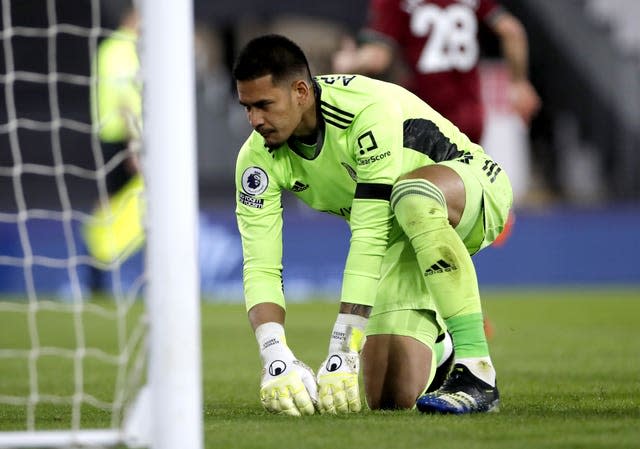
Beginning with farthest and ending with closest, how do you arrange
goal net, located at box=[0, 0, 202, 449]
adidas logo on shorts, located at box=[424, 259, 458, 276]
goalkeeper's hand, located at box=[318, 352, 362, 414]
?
adidas logo on shorts, located at box=[424, 259, 458, 276] < goalkeeper's hand, located at box=[318, 352, 362, 414] < goal net, located at box=[0, 0, 202, 449]

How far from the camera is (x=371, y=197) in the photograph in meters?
4.05

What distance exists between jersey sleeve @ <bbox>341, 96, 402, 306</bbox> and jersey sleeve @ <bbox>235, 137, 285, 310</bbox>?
0.34m

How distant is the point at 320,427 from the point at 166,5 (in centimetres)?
133

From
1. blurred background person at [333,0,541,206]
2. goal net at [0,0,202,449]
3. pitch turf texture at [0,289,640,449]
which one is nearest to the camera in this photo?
goal net at [0,0,202,449]

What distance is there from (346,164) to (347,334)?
25.6 inches

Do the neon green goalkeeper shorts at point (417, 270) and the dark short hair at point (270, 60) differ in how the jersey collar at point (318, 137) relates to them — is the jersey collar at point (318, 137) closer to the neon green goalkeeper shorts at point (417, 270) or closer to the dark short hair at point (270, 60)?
the dark short hair at point (270, 60)

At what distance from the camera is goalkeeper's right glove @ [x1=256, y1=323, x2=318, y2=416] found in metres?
A: 3.93

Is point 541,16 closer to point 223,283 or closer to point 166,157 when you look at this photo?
point 223,283

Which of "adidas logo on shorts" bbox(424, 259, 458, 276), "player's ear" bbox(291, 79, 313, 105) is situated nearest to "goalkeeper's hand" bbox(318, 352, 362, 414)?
"adidas logo on shorts" bbox(424, 259, 458, 276)

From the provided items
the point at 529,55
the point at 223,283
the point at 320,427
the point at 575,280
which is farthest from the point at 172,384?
the point at 529,55

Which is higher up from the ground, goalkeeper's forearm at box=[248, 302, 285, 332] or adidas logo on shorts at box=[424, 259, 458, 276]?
adidas logo on shorts at box=[424, 259, 458, 276]

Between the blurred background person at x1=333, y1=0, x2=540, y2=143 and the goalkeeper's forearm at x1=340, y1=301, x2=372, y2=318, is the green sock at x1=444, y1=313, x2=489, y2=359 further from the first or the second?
the blurred background person at x1=333, y1=0, x2=540, y2=143

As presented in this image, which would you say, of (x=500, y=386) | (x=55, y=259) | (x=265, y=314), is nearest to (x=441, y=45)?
(x=500, y=386)

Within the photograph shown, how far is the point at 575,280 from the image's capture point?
12227 millimetres
